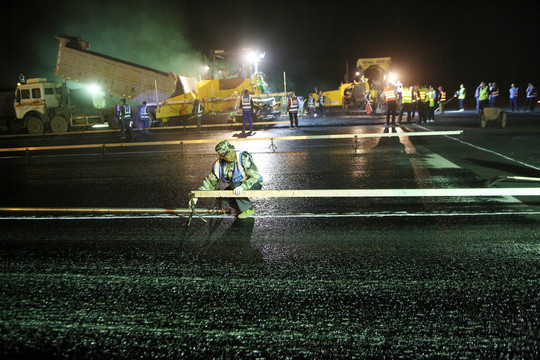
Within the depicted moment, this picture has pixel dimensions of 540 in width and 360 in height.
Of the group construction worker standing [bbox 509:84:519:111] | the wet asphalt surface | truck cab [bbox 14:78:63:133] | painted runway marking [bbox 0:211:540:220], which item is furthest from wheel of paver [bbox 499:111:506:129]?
truck cab [bbox 14:78:63:133]

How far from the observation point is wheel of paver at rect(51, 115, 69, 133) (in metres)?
22.4

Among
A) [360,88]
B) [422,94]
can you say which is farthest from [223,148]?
[360,88]

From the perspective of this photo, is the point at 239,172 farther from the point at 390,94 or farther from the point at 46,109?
the point at 46,109

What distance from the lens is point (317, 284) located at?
3561 millimetres

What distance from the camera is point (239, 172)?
17.9ft

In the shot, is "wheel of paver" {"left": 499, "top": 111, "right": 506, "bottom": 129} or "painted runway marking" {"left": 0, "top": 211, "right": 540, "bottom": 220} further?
"wheel of paver" {"left": 499, "top": 111, "right": 506, "bottom": 129}

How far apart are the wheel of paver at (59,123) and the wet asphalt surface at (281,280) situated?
17.0 m

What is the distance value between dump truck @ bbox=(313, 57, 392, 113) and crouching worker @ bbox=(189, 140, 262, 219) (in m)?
21.7

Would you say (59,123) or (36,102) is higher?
(36,102)

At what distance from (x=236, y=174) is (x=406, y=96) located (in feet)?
43.3

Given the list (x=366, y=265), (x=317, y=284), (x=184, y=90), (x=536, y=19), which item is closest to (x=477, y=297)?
(x=366, y=265)

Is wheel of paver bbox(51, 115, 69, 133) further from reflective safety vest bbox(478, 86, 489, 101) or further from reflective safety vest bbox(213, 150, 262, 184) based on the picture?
reflective safety vest bbox(478, 86, 489, 101)

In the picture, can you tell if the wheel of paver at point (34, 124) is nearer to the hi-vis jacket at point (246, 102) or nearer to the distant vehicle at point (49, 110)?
the distant vehicle at point (49, 110)

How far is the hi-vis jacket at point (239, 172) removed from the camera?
5.38 meters
